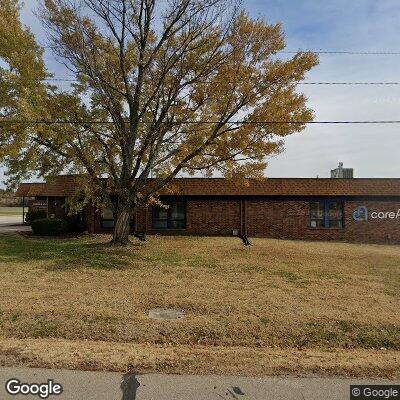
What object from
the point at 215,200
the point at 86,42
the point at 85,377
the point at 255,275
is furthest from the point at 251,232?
the point at 85,377

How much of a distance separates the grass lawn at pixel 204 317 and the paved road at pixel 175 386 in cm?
23

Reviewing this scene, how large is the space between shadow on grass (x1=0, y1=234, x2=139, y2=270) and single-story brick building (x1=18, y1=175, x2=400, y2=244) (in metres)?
7.17

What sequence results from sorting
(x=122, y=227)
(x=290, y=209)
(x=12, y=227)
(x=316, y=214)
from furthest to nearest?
(x=12, y=227)
(x=316, y=214)
(x=290, y=209)
(x=122, y=227)

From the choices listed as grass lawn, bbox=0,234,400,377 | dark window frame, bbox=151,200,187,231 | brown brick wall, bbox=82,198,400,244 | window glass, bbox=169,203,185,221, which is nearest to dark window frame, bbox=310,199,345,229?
brown brick wall, bbox=82,198,400,244

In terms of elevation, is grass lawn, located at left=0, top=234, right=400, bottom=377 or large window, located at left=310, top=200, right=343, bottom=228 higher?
large window, located at left=310, top=200, right=343, bottom=228

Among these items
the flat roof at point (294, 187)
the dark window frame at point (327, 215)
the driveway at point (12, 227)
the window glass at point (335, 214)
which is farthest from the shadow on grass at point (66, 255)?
the window glass at point (335, 214)

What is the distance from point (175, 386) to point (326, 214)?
66.8ft

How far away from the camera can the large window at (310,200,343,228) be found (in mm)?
23203

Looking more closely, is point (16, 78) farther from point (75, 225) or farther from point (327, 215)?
point (327, 215)

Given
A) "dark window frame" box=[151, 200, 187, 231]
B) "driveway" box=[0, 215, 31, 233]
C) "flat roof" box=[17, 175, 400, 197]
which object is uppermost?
"flat roof" box=[17, 175, 400, 197]

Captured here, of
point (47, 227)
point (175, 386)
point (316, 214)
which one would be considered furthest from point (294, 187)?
point (175, 386)

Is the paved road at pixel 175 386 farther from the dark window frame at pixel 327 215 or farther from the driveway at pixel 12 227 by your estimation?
the driveway at pixel 12 227

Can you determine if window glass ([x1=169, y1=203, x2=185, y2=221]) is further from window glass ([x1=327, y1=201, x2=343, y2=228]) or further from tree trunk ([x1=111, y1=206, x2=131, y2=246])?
window glass ([x1=327, y1=201, x2=343, y2=228])

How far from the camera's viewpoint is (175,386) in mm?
4523
